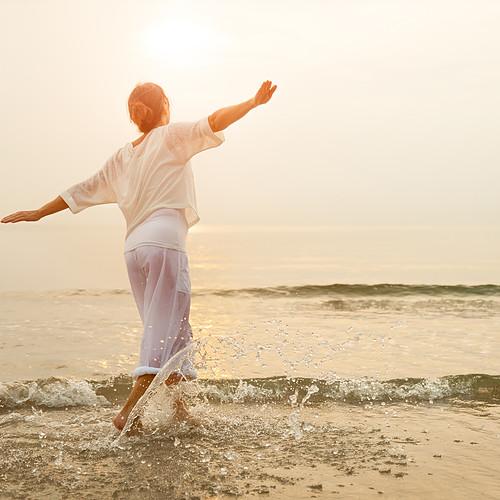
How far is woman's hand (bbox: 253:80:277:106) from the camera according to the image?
13.8 ft

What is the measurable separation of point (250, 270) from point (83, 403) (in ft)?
68.0

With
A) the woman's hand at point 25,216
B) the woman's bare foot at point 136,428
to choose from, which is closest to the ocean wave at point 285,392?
the woman's bare foot at point 136,428

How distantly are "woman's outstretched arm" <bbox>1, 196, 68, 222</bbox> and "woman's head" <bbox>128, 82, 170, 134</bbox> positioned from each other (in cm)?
79

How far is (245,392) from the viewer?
6.18 m

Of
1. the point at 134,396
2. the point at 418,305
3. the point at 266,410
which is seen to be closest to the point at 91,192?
the point at 134,396

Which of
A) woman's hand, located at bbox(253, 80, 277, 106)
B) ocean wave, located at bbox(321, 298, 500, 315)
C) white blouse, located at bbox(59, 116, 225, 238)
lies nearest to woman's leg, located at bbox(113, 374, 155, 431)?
white blouse, located at bbox(59, 116, 225, 238)

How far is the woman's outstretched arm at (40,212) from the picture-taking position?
498 cm

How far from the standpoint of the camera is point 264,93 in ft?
13.8

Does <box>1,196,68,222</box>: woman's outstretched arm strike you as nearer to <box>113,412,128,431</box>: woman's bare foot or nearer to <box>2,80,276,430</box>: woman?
<box>2,80,276,430</box>: woman

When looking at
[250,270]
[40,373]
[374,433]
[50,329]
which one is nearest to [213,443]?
[374,433]

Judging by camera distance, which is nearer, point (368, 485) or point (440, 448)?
point (368, 485)

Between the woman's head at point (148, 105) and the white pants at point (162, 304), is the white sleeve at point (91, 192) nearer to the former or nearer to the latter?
the woman's head at point (148, 105)

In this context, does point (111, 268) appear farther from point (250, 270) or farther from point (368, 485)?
point (368, 485)

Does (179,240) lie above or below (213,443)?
above
